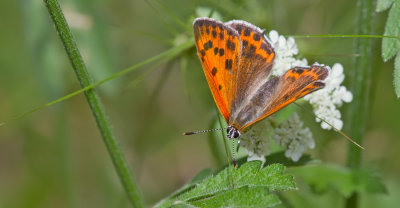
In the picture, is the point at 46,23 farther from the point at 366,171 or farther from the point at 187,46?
the point at 366,171

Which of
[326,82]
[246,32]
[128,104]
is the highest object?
[246,32]

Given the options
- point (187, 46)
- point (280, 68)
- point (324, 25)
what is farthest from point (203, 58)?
point (324, 25)

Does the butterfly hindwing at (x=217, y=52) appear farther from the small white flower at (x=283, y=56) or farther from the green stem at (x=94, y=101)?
the green stem at (x=94, y=101)

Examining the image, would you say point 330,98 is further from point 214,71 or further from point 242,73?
point 214,71

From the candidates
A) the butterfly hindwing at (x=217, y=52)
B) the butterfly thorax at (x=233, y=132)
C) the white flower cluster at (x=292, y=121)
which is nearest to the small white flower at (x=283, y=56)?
the white flower cluster at (x=292, y=121)

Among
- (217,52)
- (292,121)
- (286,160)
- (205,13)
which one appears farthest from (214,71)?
(205,13)

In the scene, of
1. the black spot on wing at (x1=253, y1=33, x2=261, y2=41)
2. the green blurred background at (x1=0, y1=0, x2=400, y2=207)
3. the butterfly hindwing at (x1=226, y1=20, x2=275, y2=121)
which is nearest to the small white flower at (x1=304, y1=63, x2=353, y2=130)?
the butterfly hindwing at (x1=226, y1=20, x2=275, y2=121)
